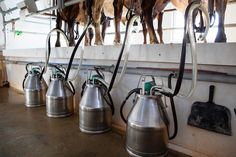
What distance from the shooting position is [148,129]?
812 mm

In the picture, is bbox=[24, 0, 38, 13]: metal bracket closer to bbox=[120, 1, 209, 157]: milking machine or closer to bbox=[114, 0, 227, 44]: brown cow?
bbox=[114, 0, 227, 44]: brown cow

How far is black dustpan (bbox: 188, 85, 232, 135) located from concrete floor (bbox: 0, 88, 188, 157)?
20cm

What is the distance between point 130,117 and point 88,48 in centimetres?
64

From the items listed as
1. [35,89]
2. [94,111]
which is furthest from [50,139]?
[35,89]

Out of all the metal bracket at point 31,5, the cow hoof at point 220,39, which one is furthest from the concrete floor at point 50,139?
the metal bracket at point 31,5

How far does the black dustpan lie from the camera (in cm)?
80

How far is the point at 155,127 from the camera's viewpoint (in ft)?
2.67

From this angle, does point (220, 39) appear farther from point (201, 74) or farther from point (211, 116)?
point (211, 116)

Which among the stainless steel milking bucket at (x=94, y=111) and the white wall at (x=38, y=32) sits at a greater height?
the white wall at (x=38, y=32)

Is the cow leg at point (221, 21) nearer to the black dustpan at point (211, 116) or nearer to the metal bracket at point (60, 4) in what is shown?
the black dustpan at point (211, 116)

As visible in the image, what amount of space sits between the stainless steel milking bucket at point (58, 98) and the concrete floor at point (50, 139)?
0.05 meters

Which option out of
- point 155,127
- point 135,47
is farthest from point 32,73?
point 155,127

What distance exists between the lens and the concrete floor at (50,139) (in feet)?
2.97

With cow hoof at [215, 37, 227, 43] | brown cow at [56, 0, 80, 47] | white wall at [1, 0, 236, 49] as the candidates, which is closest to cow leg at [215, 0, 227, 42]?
cow hoof at [215, 37, 227, 43]
